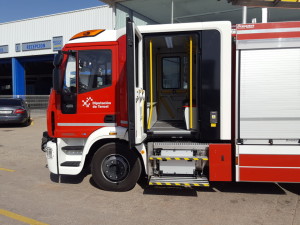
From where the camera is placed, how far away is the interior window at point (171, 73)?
6176 mm

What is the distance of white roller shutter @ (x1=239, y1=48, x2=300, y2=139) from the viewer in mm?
4004

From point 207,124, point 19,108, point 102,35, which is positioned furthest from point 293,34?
point 19,108

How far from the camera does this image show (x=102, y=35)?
4.60 m

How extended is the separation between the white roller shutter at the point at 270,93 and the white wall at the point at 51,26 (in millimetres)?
14589

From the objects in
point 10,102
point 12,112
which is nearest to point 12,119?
point 12,112

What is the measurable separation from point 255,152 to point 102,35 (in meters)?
3.15

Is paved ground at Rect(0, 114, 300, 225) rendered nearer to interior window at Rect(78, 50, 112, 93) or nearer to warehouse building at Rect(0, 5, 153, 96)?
interior window at Rect(78, 50, 112, 93)

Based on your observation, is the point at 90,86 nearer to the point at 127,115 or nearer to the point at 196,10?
the point at 127,115

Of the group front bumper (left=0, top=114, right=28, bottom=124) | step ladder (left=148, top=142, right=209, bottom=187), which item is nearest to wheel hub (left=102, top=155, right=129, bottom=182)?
step ladder (left=148, top=142, right=209, bottom=187)

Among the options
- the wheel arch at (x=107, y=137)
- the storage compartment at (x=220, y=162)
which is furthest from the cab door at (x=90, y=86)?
the storage compartment at (x=220, y=162)

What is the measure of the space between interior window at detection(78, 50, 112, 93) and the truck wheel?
107cm

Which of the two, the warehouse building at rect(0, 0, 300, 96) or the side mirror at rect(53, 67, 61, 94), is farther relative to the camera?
the warehouse building at rect(0, 0, 300, 96)

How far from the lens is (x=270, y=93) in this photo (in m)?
4.06

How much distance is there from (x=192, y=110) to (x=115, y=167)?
1664 mm
